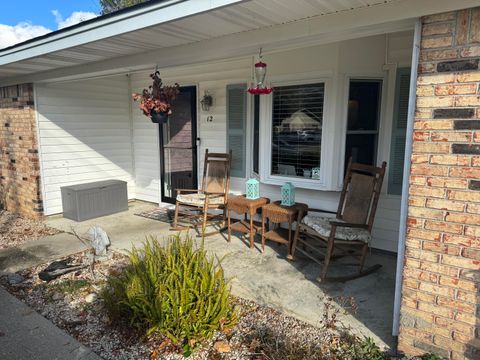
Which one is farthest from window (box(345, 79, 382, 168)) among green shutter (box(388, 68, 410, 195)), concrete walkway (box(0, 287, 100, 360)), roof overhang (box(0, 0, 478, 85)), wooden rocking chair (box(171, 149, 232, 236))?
concrete walkway (box(0, 287, 100, 360))

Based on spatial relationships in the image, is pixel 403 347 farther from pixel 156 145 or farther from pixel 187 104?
pixel 156 145

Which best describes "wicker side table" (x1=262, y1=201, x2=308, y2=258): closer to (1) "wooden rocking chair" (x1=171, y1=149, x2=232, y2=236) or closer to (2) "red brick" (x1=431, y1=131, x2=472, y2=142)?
→ (1) "wooden rocking chair" (x1=171, y1=149, x2=232, y2=236)

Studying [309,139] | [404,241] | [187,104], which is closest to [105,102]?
[187,104]

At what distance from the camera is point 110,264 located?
352 cm

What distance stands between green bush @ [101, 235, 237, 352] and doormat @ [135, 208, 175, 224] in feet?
8.54

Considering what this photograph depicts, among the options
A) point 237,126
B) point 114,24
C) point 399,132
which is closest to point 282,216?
point 399,132

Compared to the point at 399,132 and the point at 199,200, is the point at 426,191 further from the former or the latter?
the point at 199,200

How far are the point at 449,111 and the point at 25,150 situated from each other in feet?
18.1

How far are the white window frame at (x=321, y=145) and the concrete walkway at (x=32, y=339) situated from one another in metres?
2.77

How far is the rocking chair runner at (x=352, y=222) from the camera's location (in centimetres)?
304

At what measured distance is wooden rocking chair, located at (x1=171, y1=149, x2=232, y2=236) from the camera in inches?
173

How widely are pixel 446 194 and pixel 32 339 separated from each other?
280 cm

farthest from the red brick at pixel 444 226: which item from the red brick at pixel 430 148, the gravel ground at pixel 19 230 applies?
the gravel ground at pixel 19 230

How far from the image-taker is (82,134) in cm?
557
